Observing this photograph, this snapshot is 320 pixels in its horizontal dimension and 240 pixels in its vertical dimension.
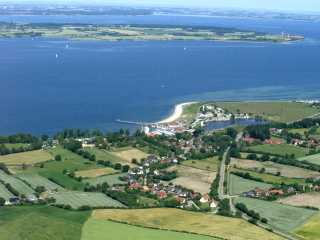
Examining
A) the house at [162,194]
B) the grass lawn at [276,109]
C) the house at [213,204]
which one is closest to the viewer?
the house at [213,204]

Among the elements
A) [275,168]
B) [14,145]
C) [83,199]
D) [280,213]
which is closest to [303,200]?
[280,213]

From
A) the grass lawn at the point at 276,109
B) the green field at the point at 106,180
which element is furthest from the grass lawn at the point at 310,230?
the grass lawn at the point at 276,109

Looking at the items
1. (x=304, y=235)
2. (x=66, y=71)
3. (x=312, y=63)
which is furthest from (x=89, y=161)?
(x=312, y=63)

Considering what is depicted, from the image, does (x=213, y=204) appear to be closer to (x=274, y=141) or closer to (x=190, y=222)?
(x=190, y=222)

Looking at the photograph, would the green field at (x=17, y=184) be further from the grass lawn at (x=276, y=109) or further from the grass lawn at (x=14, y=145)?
the grass lawn at (x=276, y=109)

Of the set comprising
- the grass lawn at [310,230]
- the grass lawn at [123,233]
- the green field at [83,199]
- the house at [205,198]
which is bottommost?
the house at [205,198]

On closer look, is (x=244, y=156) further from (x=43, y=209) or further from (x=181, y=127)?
(x=43, y=209)

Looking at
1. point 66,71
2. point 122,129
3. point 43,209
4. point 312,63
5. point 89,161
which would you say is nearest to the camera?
point 43,209
